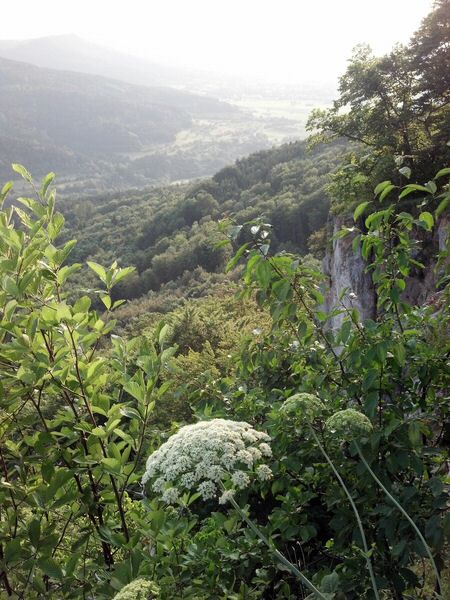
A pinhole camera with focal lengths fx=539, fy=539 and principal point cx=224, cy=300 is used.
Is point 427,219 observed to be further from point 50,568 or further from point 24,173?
point 50,568

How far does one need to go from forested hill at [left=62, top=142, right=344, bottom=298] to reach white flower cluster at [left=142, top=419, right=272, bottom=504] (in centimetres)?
Result: 3643

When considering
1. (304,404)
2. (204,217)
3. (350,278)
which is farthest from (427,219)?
(204,217)

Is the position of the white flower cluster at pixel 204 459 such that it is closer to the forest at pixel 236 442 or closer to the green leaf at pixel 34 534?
the forest at pixel 236 442

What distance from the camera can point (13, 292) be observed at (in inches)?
70.6

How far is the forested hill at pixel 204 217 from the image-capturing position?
170 feet

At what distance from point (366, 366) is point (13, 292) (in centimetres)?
144

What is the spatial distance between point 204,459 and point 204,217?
6493cm

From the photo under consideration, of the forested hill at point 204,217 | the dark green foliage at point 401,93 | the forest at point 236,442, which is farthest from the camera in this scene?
the forested hill at point 204,217

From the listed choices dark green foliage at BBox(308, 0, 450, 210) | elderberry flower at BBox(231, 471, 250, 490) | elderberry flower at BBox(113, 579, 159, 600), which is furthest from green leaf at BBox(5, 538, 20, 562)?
dark green foliage at BBox(308, 0, 450, 210)

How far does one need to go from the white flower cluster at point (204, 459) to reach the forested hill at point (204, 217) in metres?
36.4

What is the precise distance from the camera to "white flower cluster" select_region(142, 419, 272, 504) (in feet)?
6.33

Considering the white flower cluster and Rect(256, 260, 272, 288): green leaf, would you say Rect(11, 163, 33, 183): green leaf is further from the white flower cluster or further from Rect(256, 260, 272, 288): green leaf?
the white flower cluster

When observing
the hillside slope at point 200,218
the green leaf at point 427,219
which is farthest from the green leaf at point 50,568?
the hillside slope at point 200,218

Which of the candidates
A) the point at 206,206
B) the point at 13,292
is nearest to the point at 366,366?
the point at 13,292
